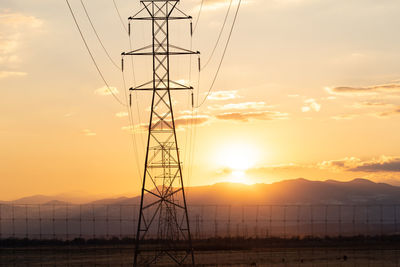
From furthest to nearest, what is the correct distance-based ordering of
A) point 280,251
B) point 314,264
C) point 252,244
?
point 252,244, point 280,251, point 314,264

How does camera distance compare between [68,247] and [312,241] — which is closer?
[68,247]

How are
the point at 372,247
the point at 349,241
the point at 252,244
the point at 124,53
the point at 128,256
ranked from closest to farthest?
1. the point at 124,53
2. the point at 128,256
3. the point at 372,247
4. the point at 252,244
5. the point at 349,241

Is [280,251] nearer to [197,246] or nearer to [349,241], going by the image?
[197,246]

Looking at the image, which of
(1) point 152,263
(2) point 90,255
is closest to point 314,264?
(1) point 152,263

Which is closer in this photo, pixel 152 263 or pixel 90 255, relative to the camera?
pixel 152 263

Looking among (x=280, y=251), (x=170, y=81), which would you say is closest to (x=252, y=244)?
(x=280, y=251)

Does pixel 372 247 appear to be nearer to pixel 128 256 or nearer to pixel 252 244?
pixel 252 244

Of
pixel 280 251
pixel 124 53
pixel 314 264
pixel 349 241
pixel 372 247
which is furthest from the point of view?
pixel 349 241

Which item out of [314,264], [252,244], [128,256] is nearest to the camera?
[314,264]

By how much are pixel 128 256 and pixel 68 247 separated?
75.7 ft

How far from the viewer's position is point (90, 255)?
8931 cm

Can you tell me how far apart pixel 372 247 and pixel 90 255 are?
37.6 meters

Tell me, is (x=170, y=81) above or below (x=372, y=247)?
above

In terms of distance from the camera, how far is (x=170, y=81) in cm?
6444
